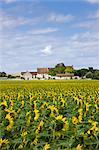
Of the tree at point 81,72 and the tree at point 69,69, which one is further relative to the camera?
the tree at point 69,69

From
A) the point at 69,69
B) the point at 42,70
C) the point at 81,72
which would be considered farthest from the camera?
the point at 42,70

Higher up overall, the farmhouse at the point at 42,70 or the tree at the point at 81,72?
the farmhouse at the point at 42,70

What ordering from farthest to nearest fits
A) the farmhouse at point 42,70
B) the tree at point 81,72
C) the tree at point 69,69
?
1. the farmhouse at point 42,70
2. the tree at point 69,69
3. the tree at point 81,72

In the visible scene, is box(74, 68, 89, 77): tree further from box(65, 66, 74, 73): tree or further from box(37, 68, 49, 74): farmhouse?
box(37, 68, 49, 74): farmhouse

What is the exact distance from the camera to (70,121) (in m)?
5.86

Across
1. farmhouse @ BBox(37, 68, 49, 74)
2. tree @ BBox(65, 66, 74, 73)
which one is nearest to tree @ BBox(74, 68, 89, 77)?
tree @ BBox(65, 66, 74, 73)

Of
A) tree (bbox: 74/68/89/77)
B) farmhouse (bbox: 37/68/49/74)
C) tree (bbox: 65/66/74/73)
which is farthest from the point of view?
farmhouse (bbox: 37/68/49/74)

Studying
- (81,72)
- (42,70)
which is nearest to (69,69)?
(42,70)

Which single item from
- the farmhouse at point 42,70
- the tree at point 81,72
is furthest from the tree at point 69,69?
the farmhouse at point 42,70

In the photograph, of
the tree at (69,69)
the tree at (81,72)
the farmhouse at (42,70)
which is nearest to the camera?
the tree at (81,72)

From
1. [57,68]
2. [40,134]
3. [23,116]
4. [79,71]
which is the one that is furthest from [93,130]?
[57,68]

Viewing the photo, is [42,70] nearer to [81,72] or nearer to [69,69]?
[69,69]

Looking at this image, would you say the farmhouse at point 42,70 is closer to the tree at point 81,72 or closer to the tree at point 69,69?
the tree at point 69,69

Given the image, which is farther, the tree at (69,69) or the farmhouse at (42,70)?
the farmhouse at (42,70)
